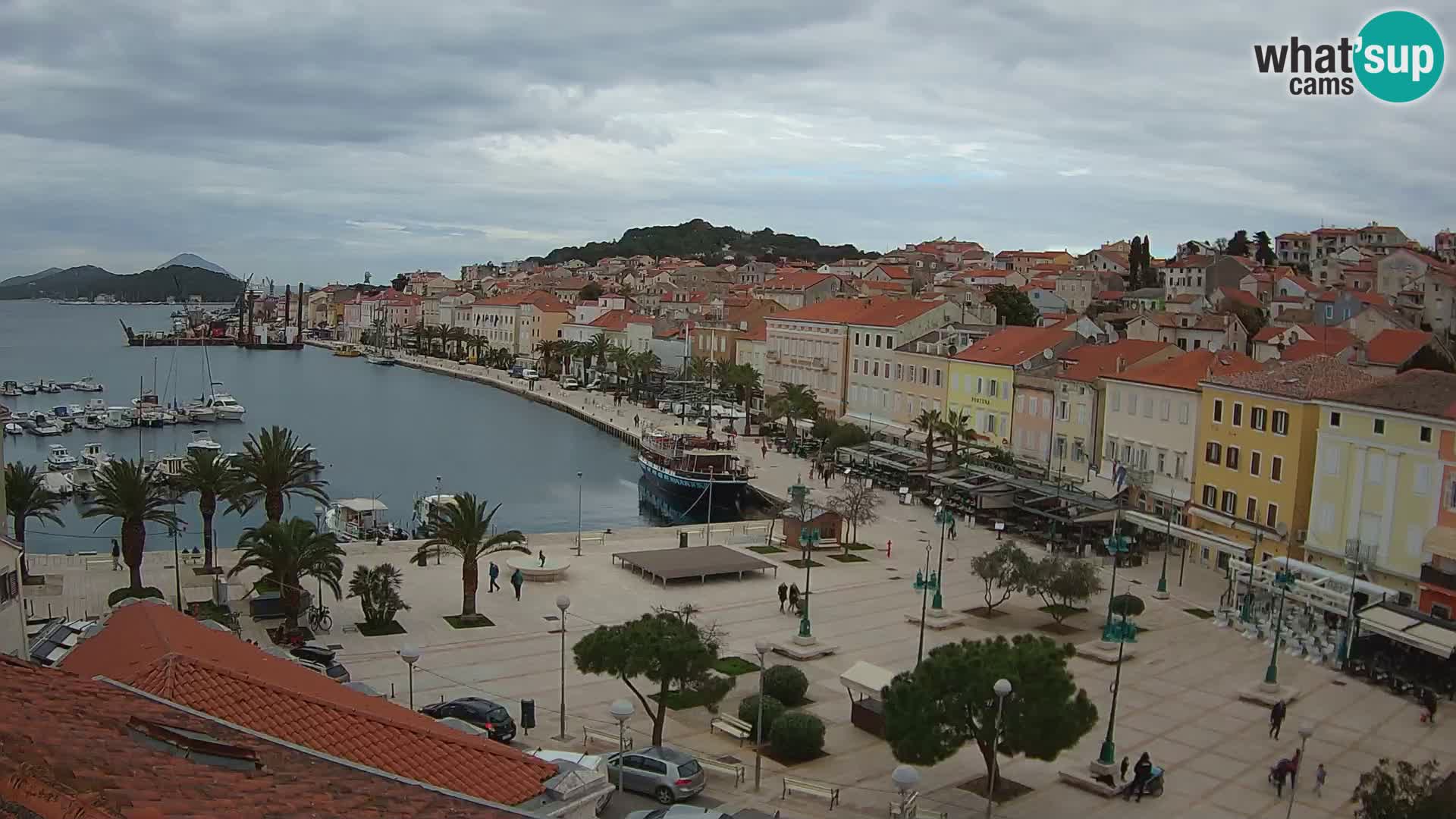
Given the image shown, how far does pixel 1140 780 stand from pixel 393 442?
62635mm

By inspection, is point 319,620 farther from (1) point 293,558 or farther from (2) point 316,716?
(2) point 316,716

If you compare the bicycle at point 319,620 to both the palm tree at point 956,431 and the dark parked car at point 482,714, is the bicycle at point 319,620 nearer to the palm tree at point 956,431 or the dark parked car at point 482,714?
the dark parked car at point 482,714

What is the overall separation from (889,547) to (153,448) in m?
51.6

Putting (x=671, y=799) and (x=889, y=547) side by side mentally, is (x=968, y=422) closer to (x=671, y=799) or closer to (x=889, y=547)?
(x=889, y=547)

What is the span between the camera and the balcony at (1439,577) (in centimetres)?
2855

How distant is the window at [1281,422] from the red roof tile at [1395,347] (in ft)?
58.5

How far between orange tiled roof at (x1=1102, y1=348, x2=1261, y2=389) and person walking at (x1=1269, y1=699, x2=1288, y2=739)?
1991cm

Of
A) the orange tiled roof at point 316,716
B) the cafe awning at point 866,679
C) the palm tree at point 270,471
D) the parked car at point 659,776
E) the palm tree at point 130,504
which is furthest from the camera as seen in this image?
the palm tree at point 270,471

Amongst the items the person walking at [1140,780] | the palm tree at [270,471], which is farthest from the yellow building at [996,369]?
the person walking at [1140,780]

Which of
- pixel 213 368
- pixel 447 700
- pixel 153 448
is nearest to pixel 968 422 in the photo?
pixel 447 700

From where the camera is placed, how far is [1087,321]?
58.2 m

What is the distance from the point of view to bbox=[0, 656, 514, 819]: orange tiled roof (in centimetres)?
470

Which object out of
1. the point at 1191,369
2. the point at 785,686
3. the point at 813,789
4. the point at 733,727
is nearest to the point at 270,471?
the point at 785,686

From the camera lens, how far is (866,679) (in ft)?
70.8
